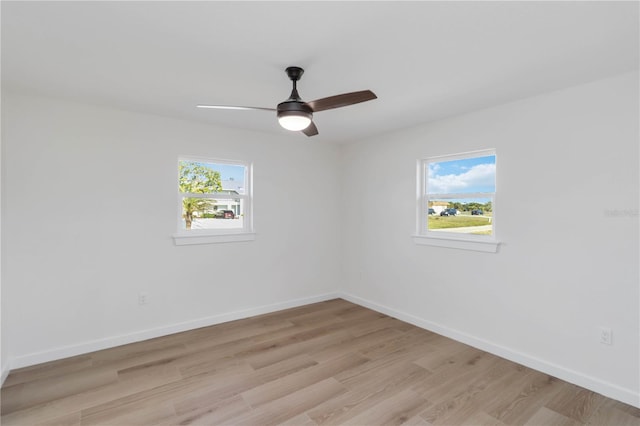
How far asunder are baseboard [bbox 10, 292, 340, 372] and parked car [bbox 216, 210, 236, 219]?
118 centimetres

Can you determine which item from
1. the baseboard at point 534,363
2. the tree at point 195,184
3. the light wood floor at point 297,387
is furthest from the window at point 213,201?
the baseboard at point 534,363

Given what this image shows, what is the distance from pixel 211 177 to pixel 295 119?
205 cm

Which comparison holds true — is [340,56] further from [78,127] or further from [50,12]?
[78,127]

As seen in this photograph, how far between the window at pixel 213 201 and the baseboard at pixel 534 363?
2.31 m

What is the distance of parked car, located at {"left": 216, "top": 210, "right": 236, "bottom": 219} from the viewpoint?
398cm

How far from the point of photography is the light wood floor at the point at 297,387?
7.15ft

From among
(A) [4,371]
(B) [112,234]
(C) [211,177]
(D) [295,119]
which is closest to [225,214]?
(C) [211,177]

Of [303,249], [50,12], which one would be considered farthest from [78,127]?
[303,249]

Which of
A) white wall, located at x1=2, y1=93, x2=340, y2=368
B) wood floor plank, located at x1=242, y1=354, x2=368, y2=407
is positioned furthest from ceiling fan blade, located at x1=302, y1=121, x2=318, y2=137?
wood floor plank, located at x1=242, y1=354, x2=368, y2=407

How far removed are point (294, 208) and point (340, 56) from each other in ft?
8.76

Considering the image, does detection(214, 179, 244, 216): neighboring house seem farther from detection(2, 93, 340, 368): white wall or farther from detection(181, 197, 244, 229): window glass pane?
detection(2, 93, 340, 368): white wall

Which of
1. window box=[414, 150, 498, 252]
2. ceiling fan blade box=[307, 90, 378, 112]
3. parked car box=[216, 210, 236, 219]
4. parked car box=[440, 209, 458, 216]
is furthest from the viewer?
parked car box=[216, 210, 236, 219]

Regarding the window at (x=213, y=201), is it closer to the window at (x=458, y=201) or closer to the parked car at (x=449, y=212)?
the window at (x=458, y=201)

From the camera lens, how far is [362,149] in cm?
460
